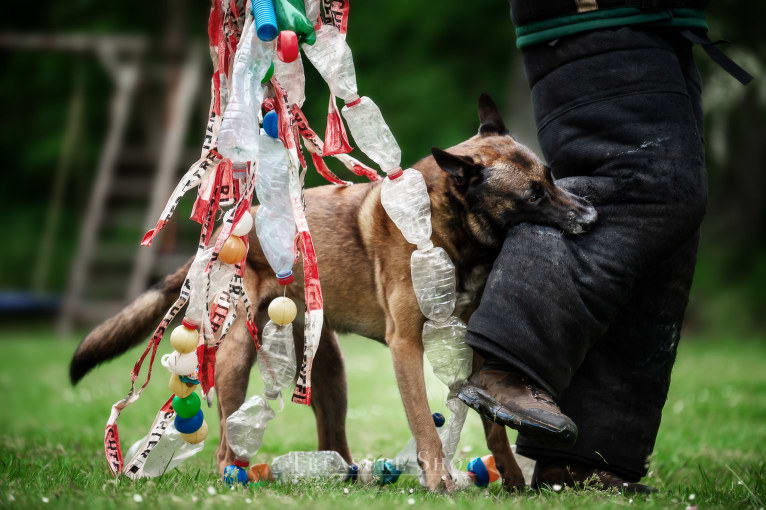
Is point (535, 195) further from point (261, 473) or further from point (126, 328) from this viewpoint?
point (126, 328)

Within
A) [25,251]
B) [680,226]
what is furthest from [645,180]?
[25,251]

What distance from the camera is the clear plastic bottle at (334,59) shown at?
303 centimetres

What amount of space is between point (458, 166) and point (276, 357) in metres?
1.08

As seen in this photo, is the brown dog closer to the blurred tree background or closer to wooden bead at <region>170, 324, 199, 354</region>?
wooden bead at <region>170, 324, 199, 354</region>

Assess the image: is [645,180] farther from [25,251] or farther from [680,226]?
[25,251]

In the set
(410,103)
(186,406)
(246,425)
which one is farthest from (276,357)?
(410,103)

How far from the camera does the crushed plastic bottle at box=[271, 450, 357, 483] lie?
3.16 m

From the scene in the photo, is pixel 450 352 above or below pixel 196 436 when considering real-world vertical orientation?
above

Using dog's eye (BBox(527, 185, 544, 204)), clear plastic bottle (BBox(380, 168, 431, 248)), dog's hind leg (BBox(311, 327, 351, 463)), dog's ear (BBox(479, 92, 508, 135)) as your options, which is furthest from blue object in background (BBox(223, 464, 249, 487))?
dog's ear (BBox(479, 92, 508, 135))

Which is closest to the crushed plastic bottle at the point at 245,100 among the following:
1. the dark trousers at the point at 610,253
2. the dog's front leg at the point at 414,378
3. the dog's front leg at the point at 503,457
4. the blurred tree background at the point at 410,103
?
the dog's front leg at the point at 414,378

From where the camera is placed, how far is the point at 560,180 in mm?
3121

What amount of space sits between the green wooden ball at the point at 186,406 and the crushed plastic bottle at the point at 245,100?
927mm

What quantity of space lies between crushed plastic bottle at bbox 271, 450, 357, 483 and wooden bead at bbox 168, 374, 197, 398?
1.65 ft

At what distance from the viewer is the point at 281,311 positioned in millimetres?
2934
